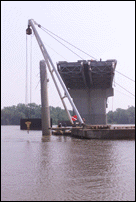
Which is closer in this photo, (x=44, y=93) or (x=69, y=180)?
(x=69, y=180)

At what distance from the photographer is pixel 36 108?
18138cm

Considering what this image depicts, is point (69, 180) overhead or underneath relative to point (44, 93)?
underneath

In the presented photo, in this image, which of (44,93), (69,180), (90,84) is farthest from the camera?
(90,84)

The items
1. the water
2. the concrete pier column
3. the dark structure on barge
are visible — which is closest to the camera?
the water

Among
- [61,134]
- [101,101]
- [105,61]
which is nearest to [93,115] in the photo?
[101,101]

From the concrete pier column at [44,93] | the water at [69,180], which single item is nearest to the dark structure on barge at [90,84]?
the concrete pier column at [44,93]

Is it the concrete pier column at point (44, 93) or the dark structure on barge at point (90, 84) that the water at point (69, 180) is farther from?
the dark structure on barge at point (90, 84)

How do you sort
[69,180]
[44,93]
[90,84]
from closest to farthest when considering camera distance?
[69,180]
[44,93]
[90,84]

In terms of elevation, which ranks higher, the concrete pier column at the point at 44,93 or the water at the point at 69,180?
the concrete pier column at the point at 44,93

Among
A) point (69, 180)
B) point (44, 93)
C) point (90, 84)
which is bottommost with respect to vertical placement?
point (69, 180)

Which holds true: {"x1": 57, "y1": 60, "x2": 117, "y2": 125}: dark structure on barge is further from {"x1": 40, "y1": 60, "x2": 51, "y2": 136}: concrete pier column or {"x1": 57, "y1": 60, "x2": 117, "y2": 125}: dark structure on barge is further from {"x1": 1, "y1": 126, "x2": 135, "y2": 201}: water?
{"x1": 1, "y1": 126, "x2": 135, "y2": 201}: water

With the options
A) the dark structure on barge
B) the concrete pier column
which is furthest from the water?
the dark structure on barge

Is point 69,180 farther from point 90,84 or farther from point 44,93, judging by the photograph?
point 90,84

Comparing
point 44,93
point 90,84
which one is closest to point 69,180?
point 44,93
